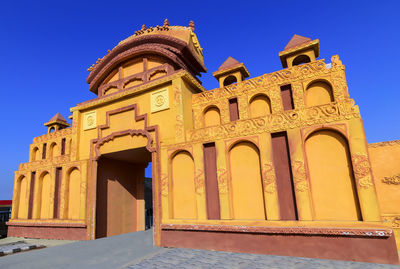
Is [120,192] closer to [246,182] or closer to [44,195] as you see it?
[44,195]

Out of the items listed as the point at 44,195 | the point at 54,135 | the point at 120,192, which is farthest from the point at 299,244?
the point at 54,135

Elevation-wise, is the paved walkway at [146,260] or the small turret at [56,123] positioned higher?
the small turret at [56,123]

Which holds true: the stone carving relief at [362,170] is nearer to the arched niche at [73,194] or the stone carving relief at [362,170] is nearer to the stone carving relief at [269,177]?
the stone carving relief at [269,177]

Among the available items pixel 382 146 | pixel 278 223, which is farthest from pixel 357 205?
pixel 382 146

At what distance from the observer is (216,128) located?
904 centimetres

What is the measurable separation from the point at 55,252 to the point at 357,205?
34.2 ft

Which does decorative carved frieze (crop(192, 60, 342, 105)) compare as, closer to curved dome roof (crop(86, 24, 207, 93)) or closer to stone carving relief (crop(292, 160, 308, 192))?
curved dome roof (crop(86, 24, 207, 93))

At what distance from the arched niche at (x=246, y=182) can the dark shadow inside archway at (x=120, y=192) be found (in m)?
4.72

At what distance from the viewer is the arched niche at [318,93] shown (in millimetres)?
8820

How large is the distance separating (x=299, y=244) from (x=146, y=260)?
14.9 feet

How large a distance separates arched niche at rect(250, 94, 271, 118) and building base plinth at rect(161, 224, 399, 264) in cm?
481

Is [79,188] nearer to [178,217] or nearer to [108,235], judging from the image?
[108,235]

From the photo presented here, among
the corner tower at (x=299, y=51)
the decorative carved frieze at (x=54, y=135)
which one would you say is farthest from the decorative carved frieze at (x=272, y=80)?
the decorative carved frieze at (x=54, y=135)

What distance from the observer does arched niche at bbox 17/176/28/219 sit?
14214 millimetres
